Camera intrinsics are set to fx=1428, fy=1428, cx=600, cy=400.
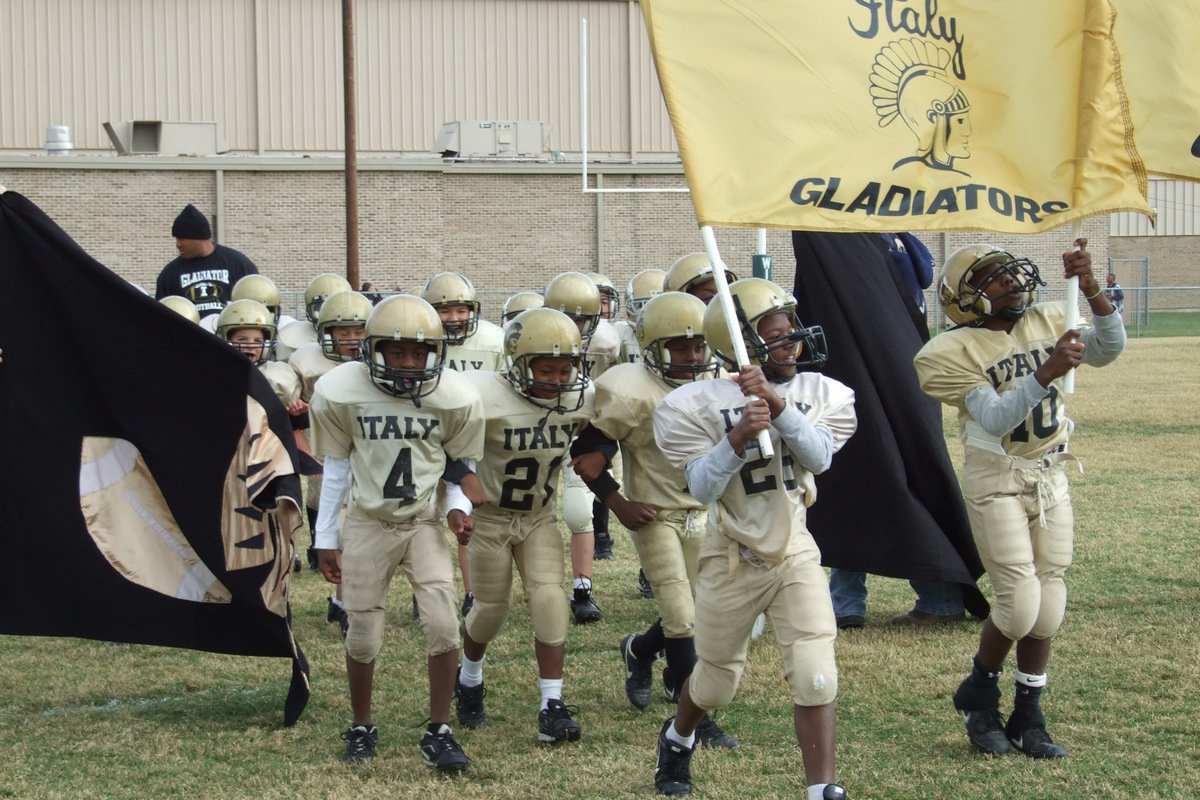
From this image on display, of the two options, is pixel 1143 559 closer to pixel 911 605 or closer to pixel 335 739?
pixel 911 605

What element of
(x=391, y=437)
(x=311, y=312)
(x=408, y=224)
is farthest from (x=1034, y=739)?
(x=408, y=224)

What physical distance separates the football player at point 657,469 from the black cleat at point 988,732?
1.13 meters

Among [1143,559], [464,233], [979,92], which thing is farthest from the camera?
[464,233]

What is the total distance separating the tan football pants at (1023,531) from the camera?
5.26 metres

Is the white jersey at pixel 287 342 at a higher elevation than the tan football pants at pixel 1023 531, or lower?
higher

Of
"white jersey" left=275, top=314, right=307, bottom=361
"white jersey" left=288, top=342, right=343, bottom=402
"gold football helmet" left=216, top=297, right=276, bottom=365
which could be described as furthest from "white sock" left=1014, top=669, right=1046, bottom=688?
"white jersey" left=275, top=314, right=307, bottom=361

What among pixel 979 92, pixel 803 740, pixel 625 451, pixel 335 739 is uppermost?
pixel 979 92

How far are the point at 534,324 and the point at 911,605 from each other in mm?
3300

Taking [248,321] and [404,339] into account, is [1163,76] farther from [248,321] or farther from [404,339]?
[248,321]

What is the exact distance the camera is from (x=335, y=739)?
5746 mm

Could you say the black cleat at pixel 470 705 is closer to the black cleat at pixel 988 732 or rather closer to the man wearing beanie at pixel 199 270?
the black cleat at pixel 988 732

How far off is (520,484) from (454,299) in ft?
7.68

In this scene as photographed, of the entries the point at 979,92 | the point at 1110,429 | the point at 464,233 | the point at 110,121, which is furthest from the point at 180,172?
the point at 979,92

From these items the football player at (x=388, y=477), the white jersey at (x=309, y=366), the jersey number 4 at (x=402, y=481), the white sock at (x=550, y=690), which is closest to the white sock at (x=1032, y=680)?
the white sock at (x=550, y=690)
